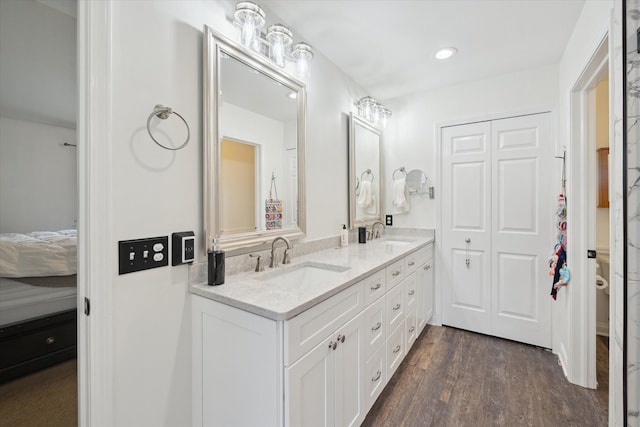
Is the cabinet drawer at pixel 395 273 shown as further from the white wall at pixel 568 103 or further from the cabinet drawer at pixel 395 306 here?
the white wall at pixel 568 103

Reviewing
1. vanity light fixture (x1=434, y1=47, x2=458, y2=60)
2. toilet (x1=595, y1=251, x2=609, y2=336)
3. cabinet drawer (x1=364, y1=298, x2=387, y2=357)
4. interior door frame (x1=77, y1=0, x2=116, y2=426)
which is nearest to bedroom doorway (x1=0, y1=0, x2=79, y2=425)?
Answer: interior door frame (x1=77, y1=0, x2=116, y2=426)

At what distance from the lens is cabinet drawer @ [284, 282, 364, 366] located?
1.02 meters

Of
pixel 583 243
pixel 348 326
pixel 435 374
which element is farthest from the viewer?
pixel 435 374

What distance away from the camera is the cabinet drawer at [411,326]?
2194mm

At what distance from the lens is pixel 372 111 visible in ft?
9.20

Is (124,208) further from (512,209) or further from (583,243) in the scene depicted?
(512,209)

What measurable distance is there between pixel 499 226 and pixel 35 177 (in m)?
4.93

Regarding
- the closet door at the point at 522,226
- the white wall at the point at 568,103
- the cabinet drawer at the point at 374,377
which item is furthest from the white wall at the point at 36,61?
the closet door at the point at 522,226

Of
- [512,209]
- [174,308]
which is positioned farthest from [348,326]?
[512,209]

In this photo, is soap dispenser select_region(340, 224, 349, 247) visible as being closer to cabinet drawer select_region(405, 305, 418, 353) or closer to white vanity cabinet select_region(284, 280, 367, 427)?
cabinet drawer select_region(405, 305, 418, 353)

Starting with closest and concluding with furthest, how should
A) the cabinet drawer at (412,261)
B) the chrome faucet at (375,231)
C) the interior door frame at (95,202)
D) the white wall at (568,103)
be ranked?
the interior door frame at (95,202) < the white wall at (568,103) < the cabinet drawer at (412,261) < the chrome faucet at (375,231)

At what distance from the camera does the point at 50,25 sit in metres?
1.65

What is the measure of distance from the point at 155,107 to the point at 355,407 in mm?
A: 1695

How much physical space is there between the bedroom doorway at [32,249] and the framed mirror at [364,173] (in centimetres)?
192
